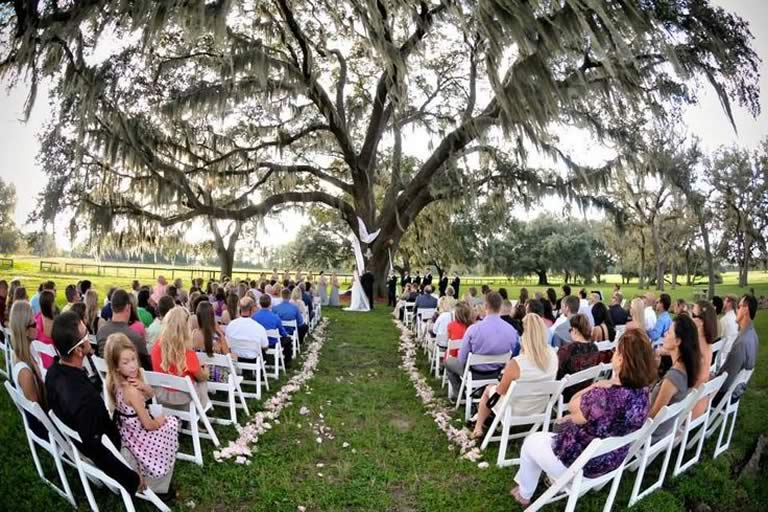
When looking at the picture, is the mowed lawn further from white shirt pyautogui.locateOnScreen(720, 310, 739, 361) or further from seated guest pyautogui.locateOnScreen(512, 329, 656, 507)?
white shirt pyautogui.locateOnScreen(720, 310, 739, 361)

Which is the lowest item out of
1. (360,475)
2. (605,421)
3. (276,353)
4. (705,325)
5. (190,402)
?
(360,475)

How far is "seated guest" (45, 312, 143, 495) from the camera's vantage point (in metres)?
2.76

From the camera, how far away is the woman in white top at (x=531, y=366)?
4.09m

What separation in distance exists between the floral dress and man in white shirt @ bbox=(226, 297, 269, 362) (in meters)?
3.72

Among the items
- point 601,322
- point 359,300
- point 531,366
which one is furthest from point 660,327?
point 359,300

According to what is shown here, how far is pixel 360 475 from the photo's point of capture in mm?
3830

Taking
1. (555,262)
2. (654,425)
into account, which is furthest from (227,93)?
(555,262)

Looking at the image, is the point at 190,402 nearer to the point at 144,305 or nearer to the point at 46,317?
the point at 46,317

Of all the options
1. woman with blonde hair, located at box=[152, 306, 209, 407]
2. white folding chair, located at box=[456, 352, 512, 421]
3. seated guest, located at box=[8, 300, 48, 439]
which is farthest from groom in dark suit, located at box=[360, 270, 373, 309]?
seated guest, located at box=[8, 300, 48, 439]

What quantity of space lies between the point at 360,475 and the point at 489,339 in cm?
197

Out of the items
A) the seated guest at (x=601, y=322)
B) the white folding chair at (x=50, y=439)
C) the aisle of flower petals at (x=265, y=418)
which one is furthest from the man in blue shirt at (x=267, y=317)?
the seated guest at (x=601, y=322)

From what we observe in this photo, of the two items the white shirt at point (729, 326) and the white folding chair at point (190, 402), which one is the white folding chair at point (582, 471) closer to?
the white folding chair at point (190, 402)

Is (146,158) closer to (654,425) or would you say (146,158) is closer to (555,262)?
(654,425)

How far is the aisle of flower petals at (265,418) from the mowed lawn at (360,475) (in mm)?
90
